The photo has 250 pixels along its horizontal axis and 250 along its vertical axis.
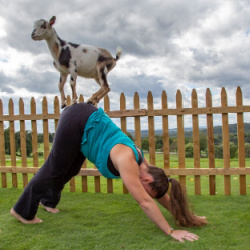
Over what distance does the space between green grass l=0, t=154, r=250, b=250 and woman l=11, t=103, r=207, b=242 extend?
151 millimetres

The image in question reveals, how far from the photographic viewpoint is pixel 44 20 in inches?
105

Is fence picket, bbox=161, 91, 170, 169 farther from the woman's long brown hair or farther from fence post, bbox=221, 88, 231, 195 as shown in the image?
the woman's long brown hair

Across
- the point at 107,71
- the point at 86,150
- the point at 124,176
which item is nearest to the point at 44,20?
the point at 107,71

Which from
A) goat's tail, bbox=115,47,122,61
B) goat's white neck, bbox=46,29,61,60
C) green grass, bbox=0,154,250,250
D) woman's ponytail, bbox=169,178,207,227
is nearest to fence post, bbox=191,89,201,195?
green grass, bbox=0,154,250,250

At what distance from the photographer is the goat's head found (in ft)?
8.58

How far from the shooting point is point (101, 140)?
7.78 feet

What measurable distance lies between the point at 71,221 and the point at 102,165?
0.98 m

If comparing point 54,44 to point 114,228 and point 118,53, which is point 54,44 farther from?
point 114,228

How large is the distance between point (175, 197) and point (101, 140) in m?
0.89

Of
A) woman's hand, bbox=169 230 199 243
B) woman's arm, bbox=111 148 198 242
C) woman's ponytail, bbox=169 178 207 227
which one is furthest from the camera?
woman's ponytail, bbox=169 178 207 227

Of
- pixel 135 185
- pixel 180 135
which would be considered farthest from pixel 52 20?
pixel 180 135

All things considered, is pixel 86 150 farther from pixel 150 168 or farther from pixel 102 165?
pixel 150 168

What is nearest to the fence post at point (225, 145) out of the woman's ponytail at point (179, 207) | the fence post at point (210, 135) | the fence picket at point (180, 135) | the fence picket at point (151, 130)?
the fence post at point (210, 135)

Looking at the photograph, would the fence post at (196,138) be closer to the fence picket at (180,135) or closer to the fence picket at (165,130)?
the fence picket at (180,135)
